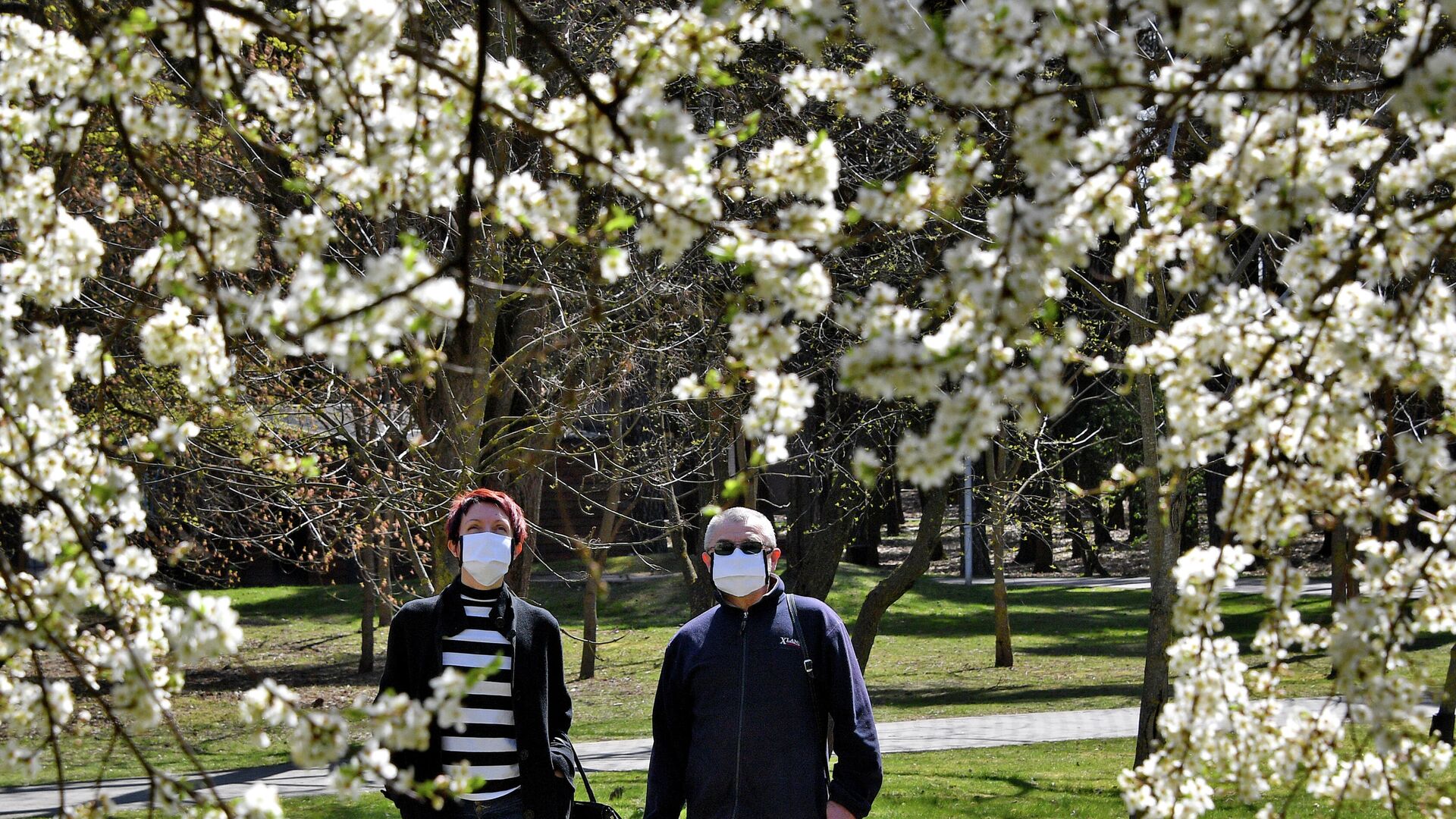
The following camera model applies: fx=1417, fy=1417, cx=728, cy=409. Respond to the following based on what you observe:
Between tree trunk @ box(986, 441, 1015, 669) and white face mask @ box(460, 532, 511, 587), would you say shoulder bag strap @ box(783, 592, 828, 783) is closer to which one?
white face mask @ box(460, 532, 511, 587)

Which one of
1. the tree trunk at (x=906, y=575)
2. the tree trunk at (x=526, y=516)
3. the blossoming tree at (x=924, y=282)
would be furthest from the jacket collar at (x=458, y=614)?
the tree trunk at (x=906, y=575)

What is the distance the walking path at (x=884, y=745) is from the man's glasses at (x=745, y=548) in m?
6.84

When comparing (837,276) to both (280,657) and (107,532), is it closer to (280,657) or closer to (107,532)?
(107,532)

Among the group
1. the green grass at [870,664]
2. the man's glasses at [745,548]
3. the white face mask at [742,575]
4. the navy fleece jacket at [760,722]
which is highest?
the man's glasses at [745,548]

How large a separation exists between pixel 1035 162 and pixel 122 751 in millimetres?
16239

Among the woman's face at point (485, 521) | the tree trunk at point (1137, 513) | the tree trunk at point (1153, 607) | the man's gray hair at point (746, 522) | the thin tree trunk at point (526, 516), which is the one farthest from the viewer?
the tree trunk at point (1137, 513)

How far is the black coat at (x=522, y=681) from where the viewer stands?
4.85 metres

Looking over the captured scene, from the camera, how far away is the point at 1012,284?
2.10 meters

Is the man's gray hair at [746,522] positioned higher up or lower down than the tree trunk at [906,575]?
higher up

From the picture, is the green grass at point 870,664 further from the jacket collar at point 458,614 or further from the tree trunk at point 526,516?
the jacket collar at point 458,614

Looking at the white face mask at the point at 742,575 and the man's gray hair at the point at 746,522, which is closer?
the white face mask at the point at 742,575

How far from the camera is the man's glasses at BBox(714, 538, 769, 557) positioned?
505 cm

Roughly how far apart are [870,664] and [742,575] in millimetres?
18966

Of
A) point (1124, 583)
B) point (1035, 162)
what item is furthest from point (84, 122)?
point (1124, 583)
